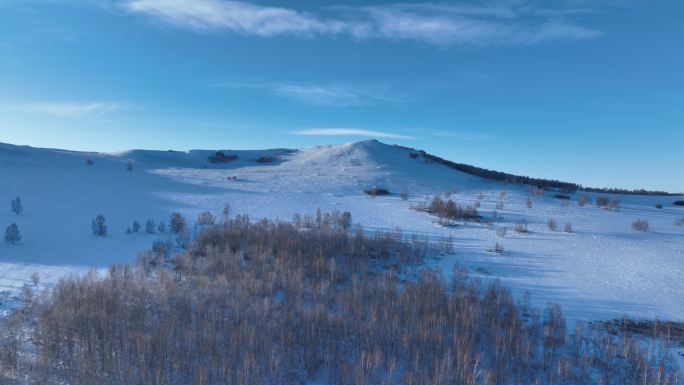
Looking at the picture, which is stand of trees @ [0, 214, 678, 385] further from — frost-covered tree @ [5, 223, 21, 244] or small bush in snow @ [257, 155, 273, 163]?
small bush in snow @ [257, 155, 273, 163]

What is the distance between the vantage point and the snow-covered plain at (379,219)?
6.86 metres

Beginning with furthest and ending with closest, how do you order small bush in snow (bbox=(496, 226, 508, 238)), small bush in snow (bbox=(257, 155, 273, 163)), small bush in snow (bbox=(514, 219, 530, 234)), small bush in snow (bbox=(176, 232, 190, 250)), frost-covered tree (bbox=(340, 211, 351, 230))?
1. small bush in snow (bbox=(257, 155, 273, 163))
2. small bush in snow (bbox=(514, 219, 530, 234))
3. frost-covered tree (bbox=(340, 211, 351, 230))
4. small bush in snow (bbox=(496, 226, 508, 238))
5. small bush in snow (bbox=(176, 232, 190, 250))

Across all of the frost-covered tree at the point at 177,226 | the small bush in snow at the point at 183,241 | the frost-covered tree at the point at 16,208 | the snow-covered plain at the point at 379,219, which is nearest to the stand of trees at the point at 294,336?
the snow-covered plain at the point at 379,219

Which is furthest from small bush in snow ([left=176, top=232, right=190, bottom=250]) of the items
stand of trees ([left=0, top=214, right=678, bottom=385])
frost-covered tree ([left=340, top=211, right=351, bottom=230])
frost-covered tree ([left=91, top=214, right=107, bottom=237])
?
frost-covered tree ([left=340, top=211, right=351, bottom=230])

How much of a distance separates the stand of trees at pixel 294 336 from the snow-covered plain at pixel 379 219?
120 cm

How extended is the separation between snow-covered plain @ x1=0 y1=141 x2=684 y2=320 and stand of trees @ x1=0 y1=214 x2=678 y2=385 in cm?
120

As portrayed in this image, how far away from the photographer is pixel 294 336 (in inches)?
176

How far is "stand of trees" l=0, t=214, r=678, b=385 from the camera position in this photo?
3.81m

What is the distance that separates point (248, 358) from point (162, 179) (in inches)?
591

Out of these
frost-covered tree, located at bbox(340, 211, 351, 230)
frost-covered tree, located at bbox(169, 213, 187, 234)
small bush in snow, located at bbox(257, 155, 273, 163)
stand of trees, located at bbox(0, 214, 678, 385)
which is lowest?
stand of trees, located at bbox(0, 214, 678, 385)

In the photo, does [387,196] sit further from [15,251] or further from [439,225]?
[15,251]

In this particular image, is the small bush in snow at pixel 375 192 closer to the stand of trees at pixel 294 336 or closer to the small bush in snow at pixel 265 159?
the stand of trees at pixel 294 336

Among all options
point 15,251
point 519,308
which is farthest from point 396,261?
point 15,251

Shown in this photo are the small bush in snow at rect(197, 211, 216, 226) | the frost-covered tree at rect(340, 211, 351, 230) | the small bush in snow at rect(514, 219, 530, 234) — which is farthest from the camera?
the small bush in snow at rect(514, 219, 530, 234)
